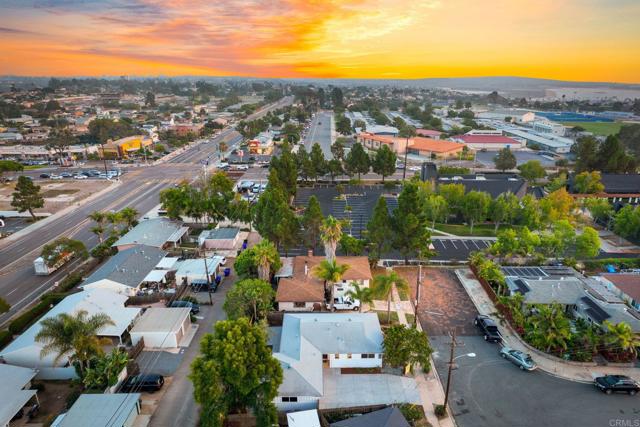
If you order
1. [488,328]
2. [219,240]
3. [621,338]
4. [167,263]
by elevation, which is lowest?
[488,328]

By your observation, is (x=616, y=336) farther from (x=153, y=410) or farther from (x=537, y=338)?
(x=153, y=410)

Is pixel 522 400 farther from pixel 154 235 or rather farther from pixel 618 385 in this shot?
pixel 154 235

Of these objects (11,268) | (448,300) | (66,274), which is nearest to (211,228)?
(66,274)

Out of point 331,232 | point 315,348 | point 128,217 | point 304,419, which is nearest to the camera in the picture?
point 304,419

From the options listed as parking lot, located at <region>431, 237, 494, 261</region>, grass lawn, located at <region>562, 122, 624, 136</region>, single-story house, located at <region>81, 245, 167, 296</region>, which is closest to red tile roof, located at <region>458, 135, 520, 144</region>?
grass lawn, located at <region>562, 122, 624, 136</region>

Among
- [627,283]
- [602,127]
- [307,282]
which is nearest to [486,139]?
[602,127]

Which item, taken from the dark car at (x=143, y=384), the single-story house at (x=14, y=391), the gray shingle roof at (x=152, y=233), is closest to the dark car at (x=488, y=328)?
the dark car at (x=143, y=384)

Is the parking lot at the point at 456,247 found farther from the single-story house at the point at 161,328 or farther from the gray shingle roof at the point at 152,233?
the gray shingle roof at the point at 152,233
